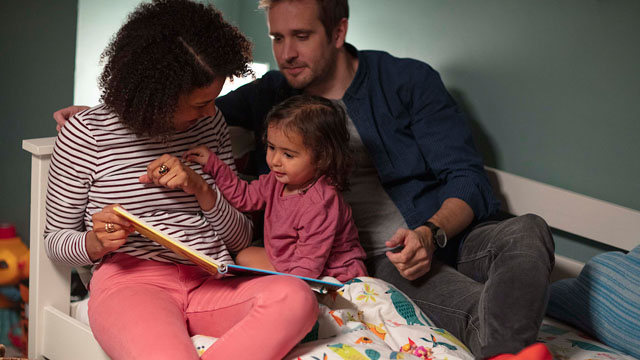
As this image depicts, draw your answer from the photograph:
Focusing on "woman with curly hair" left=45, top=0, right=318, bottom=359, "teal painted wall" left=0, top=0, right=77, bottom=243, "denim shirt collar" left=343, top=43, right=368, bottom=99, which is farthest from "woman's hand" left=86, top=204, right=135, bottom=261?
"teal painted wall" left=0, top=0, right=77, bottom=243

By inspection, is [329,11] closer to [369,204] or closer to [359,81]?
[359,81]

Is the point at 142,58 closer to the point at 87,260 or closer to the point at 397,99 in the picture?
the point at 87,260

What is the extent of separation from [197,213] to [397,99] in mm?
684

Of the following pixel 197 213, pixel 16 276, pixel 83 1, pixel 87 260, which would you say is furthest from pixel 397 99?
pixel 16 276

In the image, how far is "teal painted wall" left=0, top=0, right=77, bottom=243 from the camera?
190 cm

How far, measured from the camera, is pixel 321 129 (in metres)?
1.43

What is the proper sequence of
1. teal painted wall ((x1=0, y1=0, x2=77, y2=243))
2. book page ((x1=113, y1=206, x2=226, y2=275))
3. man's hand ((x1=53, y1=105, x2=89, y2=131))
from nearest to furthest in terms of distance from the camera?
book page ((x1=113, y1=206, x2=226, y2=275))
man's hand ((x1=53, y1=105, x2=89, y2=131))
teal painted wall ((x1=0, y1=0, x2=77, y2=243))

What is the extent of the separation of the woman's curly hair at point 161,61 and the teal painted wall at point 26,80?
0.78 m

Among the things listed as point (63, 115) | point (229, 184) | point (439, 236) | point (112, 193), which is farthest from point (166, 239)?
point (439, 236)

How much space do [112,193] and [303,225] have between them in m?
0.41

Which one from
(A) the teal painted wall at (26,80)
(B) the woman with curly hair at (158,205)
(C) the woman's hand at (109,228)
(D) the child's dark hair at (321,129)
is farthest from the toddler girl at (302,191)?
(A) the teal painted wall at (26,80)

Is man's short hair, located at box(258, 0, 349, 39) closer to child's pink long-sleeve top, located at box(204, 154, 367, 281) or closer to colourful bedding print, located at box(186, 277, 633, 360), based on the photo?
child's pink long-sleeve top, located at box(204, 154, 367, 281)

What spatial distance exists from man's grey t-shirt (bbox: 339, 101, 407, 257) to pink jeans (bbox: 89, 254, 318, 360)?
453mm

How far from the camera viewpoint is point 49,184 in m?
1.29
